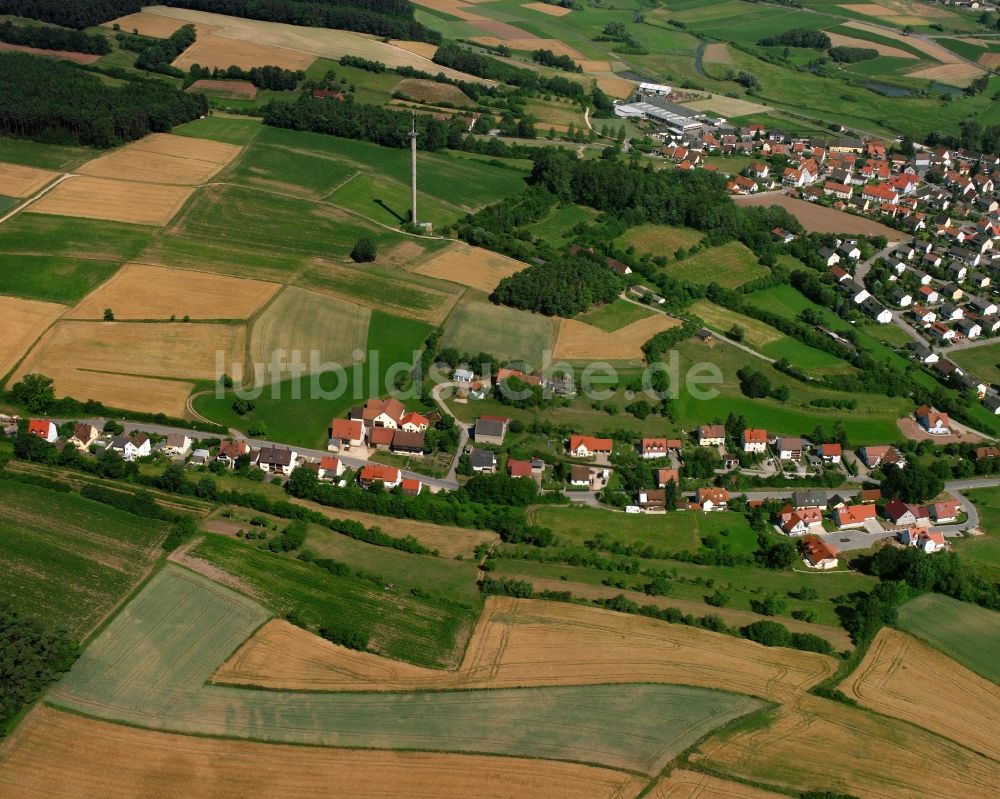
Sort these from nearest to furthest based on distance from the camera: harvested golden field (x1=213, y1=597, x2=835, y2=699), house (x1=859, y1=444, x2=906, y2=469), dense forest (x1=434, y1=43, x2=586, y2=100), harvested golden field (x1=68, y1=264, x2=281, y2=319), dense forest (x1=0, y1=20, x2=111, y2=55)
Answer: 1. harvested golden field (x1=213, y1=597, x2=835, y2=699)
2. house (x1=859, y1=444, x2=906, y2=469)
3. harvested golden field (x1=68, y1=264, x2=281, y2=319)
4. dense forest (x1=0, y1=20, x2=111, y2=55)
5. dense forest (x1=434, y1=43, x2=586, y2=100)

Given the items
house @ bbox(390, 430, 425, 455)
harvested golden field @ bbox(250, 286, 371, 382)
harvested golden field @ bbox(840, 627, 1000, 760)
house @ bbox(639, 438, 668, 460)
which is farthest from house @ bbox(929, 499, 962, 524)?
harvested golden field @ bbox(250, 286, 371, 382)

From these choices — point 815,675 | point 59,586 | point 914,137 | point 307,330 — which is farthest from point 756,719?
point 914,137

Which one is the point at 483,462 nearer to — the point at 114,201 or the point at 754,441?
the point at 754,441

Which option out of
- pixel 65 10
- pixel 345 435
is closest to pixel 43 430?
pixel 345 435

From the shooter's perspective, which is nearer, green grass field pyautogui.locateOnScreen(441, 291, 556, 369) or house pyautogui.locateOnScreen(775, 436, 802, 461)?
house pyautogui.locateOnScreen(775, 436, 802, 461)

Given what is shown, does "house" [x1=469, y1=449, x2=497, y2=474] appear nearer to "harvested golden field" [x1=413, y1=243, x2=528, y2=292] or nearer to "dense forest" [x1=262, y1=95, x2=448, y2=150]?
"harvested golden field" [x1=413, y1=243, x2=528, y2=292]

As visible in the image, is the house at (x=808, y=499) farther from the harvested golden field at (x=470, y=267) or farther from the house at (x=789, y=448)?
the harvested golden field at (x=470, y=267)

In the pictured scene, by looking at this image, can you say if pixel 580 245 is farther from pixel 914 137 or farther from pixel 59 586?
pixel 914 137
